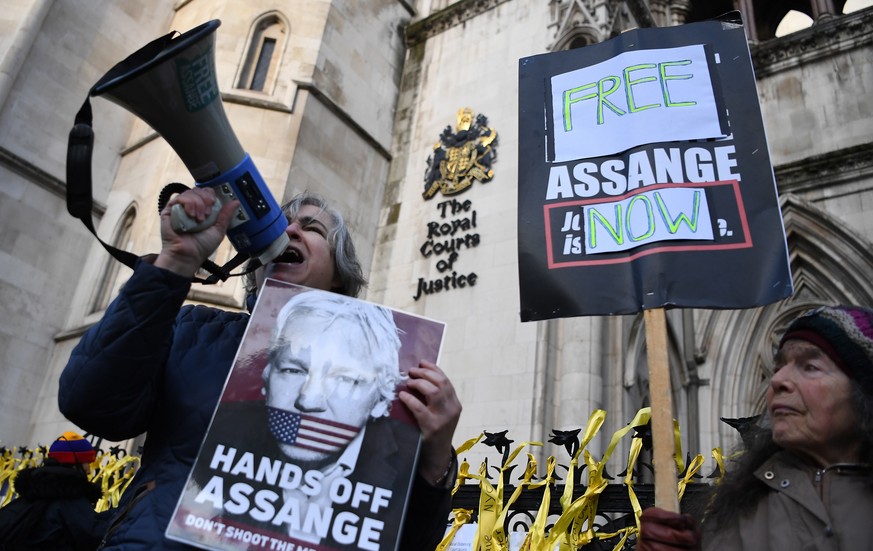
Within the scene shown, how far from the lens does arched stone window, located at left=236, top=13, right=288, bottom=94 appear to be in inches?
405

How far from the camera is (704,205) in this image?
244 centimetres

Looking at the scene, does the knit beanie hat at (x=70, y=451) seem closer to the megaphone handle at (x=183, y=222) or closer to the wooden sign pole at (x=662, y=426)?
the megaphone handle at (x=183, y=222)

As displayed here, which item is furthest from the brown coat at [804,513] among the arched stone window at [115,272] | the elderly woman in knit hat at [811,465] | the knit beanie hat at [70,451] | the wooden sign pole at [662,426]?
the arched stone window at [115,272]

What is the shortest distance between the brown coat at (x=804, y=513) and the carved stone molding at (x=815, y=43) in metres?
11.8

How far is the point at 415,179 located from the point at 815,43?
25.6 ft

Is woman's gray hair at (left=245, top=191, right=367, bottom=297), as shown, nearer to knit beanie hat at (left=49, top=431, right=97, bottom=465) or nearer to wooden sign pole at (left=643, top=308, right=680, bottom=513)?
wooden sign pole at (left=643, top=308, right=680, bottom=513)

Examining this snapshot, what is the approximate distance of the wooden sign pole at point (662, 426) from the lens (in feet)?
6.01

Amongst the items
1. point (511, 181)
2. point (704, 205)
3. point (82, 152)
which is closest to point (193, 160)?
point (82, 152)

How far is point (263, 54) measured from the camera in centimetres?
1065

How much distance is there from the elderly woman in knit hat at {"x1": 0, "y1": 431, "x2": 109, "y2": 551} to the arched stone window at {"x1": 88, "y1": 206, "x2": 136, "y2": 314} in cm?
635

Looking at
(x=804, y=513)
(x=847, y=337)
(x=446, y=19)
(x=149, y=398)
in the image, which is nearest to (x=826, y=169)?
(x=446, y=19)

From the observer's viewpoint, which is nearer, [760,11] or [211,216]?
[211,216]

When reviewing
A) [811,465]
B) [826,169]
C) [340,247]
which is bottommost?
[811,465]

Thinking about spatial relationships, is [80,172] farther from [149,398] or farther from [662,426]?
[662,426]
